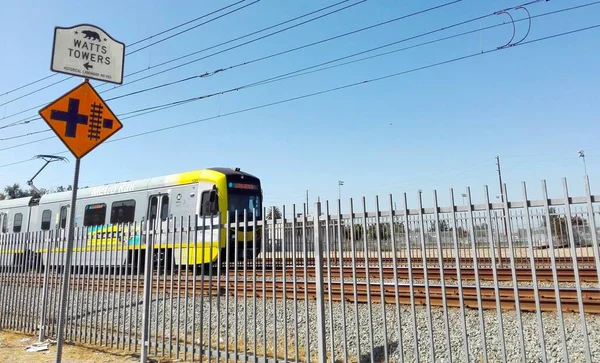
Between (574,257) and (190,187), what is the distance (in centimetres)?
1158

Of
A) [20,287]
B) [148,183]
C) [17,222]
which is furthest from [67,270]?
[17,222]

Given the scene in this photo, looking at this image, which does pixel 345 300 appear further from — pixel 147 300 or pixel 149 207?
pixel 149 207

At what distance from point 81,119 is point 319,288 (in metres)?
3.76

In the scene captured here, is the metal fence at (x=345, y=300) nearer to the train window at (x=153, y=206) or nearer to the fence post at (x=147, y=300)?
the fence post at (x=147, y=300)

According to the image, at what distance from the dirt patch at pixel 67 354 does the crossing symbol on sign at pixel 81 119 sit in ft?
10.3

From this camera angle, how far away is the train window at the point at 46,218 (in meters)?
17.3

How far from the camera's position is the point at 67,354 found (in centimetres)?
653

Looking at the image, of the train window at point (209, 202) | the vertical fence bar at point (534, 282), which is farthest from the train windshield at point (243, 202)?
the vertical fence bar at point (534, 282)

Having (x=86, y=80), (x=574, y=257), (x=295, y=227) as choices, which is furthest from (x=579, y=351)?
(x=86, y=80)

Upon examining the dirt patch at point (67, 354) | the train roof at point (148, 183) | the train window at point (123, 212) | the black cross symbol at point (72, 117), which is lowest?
the dirt patch at point (67, 354)

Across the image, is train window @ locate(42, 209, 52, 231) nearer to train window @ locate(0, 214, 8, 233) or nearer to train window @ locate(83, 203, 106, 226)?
train window @ locate(83, 203, 106, 226)

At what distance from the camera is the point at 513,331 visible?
5820 millimetres

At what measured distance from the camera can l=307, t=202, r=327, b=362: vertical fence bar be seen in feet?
15.3

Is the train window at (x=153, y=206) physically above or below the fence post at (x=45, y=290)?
above
